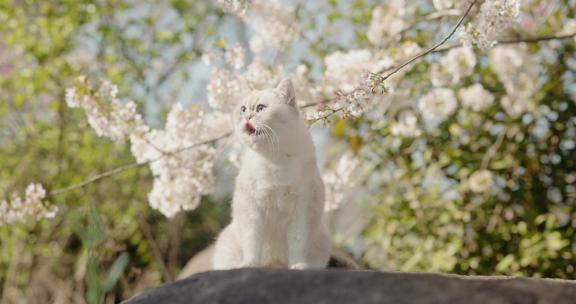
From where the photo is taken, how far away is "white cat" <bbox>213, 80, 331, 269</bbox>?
1714mm

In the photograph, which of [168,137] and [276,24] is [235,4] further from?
[276,24]

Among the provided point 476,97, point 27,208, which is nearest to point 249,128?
point 27,208

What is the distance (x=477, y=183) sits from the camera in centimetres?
331

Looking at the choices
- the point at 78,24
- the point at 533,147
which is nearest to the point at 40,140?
the point at 78,24

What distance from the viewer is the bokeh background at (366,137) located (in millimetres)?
3225

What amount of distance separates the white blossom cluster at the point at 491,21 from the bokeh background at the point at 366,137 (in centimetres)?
76

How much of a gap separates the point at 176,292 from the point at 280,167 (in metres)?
0.48

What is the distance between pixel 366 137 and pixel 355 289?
244 cm

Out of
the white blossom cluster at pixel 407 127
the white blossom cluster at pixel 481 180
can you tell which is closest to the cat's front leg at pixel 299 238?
the white blossom cluster at pixel 407 127

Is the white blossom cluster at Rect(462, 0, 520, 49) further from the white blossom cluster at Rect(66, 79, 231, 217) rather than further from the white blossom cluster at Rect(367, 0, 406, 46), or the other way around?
the white blossom cluster at Rect(367, 0, 406, 46)

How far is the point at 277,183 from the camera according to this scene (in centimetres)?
171

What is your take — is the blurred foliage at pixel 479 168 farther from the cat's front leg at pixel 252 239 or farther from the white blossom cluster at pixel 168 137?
the cat's front leg at pixel 252 239

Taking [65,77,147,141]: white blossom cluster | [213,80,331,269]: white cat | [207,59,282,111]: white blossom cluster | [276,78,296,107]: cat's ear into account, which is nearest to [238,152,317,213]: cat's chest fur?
[213,80,331,269]: white cat

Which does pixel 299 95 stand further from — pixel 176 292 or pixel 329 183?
pixel 176 292
